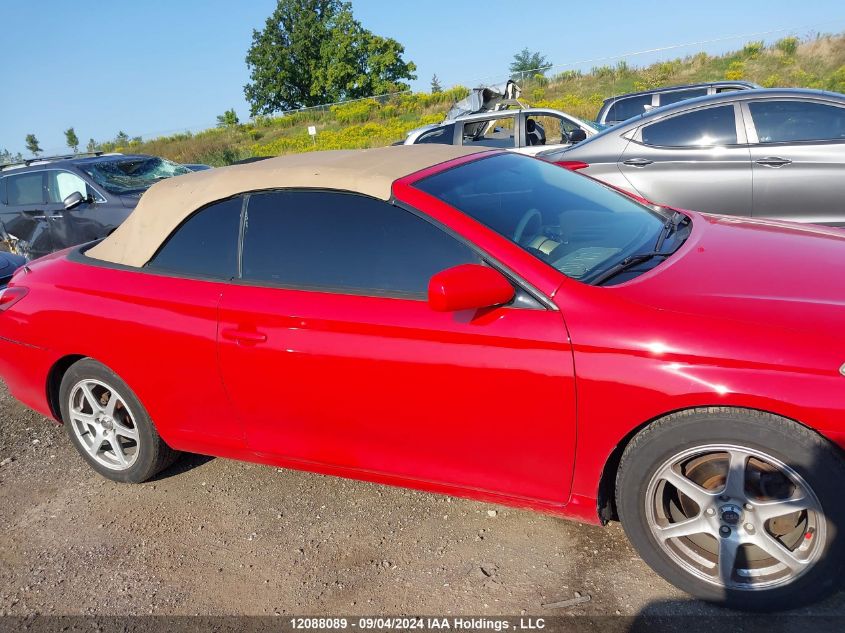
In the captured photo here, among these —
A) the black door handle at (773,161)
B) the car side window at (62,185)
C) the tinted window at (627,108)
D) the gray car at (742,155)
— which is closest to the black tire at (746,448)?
the gray car at (742,155)

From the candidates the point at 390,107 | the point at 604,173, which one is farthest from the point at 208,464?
the point at 390,107

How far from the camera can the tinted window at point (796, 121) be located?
5.67 meters

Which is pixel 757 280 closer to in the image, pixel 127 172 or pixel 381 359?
pixel 381 359

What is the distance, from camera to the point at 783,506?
7.16ft

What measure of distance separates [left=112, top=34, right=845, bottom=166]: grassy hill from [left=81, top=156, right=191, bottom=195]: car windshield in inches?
763

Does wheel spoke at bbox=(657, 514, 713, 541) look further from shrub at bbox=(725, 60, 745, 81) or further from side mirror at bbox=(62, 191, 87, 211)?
shrub at bbox=(725, 60, 745, 81)

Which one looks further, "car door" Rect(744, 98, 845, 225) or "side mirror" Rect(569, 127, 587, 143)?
"side mirror" Rect(569, 127, 587, 143)

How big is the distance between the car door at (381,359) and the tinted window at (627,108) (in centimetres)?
1152

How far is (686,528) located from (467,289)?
1.12 metres

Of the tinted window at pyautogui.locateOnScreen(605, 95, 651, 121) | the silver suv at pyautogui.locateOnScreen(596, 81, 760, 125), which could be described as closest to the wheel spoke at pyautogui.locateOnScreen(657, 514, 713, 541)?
the silver suv at pyautogui.locateOnScreen(596, 81, 760, 125)

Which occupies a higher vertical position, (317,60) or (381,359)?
(317,60)

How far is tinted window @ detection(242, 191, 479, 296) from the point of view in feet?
8.71

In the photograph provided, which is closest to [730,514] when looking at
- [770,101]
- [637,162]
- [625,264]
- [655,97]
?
[625,264]

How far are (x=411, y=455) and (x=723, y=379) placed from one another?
1.21 m
